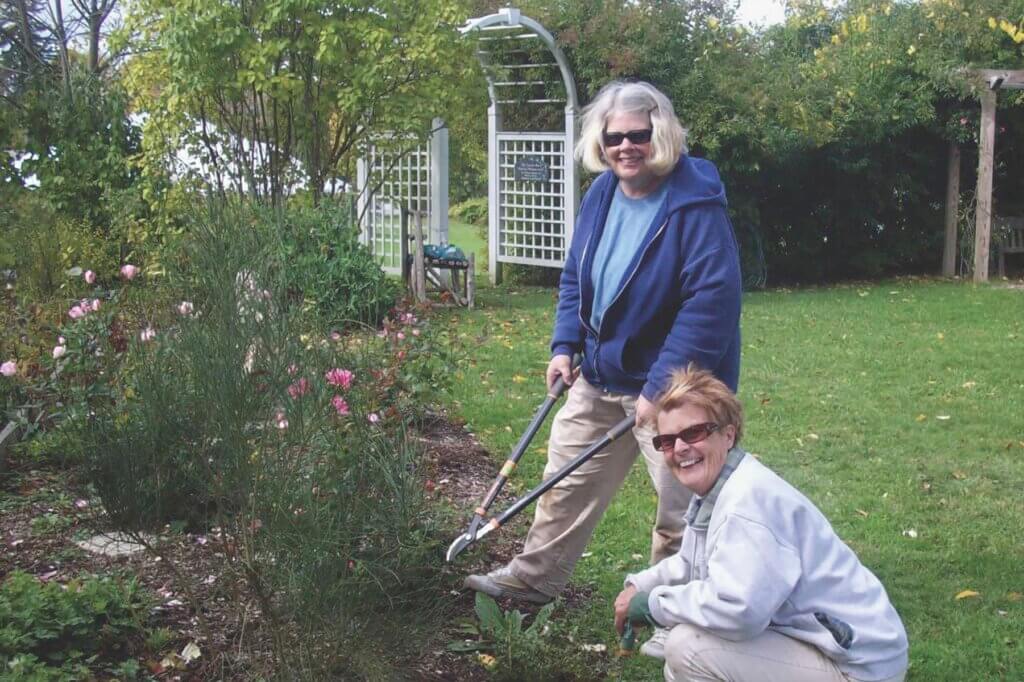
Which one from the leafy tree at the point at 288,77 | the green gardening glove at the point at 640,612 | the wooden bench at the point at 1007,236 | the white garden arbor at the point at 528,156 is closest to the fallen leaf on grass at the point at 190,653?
the green gardening glove at the point at 640,612

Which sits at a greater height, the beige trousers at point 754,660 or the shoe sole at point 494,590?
the beige trousers at point 754,660

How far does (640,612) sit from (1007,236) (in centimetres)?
1523

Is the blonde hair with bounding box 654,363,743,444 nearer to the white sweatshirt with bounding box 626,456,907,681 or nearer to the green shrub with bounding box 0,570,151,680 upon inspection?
the white sweatshirt with bounding box 626,456,907,681

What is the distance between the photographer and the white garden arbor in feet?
49.8

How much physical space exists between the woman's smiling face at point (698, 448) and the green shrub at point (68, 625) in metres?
1.80

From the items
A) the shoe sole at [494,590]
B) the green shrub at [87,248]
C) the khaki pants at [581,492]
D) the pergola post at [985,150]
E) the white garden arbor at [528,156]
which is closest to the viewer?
the khaki pants at [581,492]

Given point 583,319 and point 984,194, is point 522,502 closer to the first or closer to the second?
point 583,319

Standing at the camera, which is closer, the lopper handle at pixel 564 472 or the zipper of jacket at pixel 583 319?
the lopper handle at pixel 564 472

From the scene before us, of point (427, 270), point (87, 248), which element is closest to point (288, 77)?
point (87, 248)

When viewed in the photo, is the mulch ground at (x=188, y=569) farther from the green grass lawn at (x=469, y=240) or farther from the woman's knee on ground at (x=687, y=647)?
the green grass lawn at (x=469, y=240)

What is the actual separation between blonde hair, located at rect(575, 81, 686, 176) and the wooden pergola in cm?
1263

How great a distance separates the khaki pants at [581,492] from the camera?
378 cm

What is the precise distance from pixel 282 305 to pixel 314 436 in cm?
43

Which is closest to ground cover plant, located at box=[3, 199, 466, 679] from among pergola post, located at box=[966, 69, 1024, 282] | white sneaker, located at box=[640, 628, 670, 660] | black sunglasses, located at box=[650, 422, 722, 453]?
→ white sneaker, located at box=[640, 628, 670, 660]
